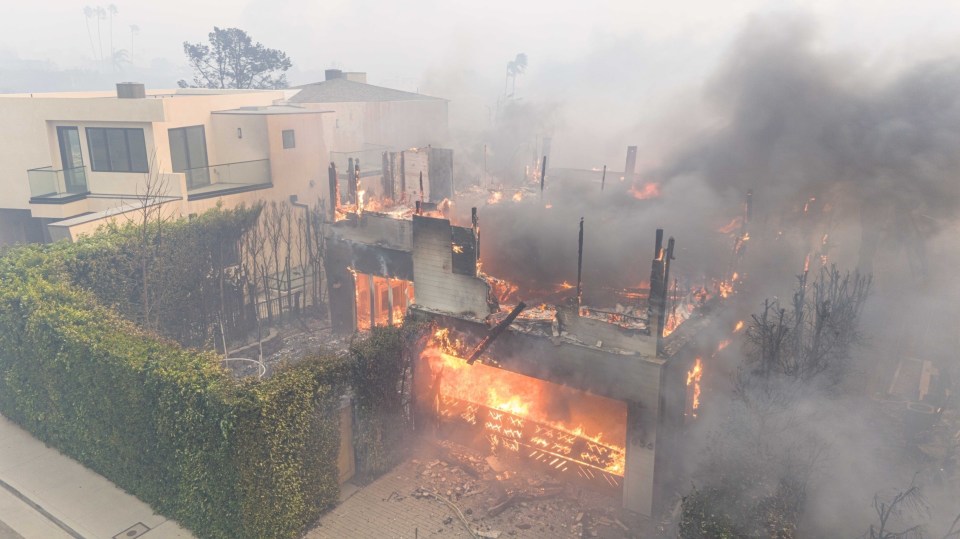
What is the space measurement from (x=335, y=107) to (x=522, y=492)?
83.0ft

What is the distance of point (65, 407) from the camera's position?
453 inches

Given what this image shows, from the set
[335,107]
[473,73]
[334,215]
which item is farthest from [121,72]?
[334,215]

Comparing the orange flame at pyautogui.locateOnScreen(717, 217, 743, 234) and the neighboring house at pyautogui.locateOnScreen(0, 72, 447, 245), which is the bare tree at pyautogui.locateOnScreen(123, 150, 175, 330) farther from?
the orange flame at pyautogui.locateOnScreen(717, 217, 743, 234)

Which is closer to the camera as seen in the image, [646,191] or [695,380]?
[695,380]

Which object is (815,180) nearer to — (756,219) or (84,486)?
(756,219)

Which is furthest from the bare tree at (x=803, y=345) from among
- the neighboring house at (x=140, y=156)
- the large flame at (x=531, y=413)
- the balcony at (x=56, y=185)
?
the balcony at (x=56, y=185)

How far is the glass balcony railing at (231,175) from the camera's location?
22.4m

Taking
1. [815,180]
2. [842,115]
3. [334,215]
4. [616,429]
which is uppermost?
[842,115]

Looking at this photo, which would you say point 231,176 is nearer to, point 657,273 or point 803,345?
point 657,273

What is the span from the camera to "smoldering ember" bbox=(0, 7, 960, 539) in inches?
396

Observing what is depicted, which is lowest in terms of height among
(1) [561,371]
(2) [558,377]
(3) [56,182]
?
(2) [558,377]

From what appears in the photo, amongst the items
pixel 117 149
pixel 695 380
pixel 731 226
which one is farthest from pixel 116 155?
pixel 731 226

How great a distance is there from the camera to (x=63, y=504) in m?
10.6

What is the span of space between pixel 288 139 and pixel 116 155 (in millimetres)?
5873
